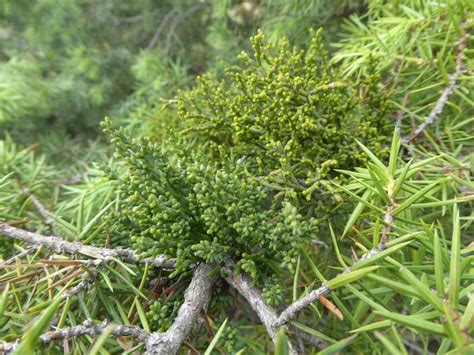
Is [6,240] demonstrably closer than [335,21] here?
Yes

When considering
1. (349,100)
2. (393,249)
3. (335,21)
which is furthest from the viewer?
(335,21)

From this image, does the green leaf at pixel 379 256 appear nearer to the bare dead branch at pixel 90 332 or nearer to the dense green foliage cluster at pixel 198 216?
the dense green foliage cluster at pixel 198 216

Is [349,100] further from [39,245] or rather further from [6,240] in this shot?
[6,240]

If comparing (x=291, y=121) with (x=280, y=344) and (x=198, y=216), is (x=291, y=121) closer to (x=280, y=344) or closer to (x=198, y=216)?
(x=198, y=216)

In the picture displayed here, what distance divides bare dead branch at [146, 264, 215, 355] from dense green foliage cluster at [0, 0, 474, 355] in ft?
0.07

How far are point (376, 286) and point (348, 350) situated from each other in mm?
211

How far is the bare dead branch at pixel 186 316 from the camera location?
2.09 ft

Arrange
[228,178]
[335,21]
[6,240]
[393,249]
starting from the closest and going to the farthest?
[393,249], [228,178], [6,240], [335,21]

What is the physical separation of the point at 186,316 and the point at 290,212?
10.0 inches

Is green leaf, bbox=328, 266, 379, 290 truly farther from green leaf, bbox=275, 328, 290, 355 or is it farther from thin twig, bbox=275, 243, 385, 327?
green leaf, bbox=275, 328, 290, 355

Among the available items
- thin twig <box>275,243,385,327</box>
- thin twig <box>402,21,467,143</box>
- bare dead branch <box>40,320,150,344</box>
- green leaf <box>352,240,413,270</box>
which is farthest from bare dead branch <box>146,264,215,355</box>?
thin twig <box>402,21,467,143</box>

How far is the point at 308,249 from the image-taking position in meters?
1.04

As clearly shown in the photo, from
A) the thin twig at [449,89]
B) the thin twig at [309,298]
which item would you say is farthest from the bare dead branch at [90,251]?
the thin twig at [449,89]

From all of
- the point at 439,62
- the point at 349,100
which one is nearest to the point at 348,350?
the point at 349,100
